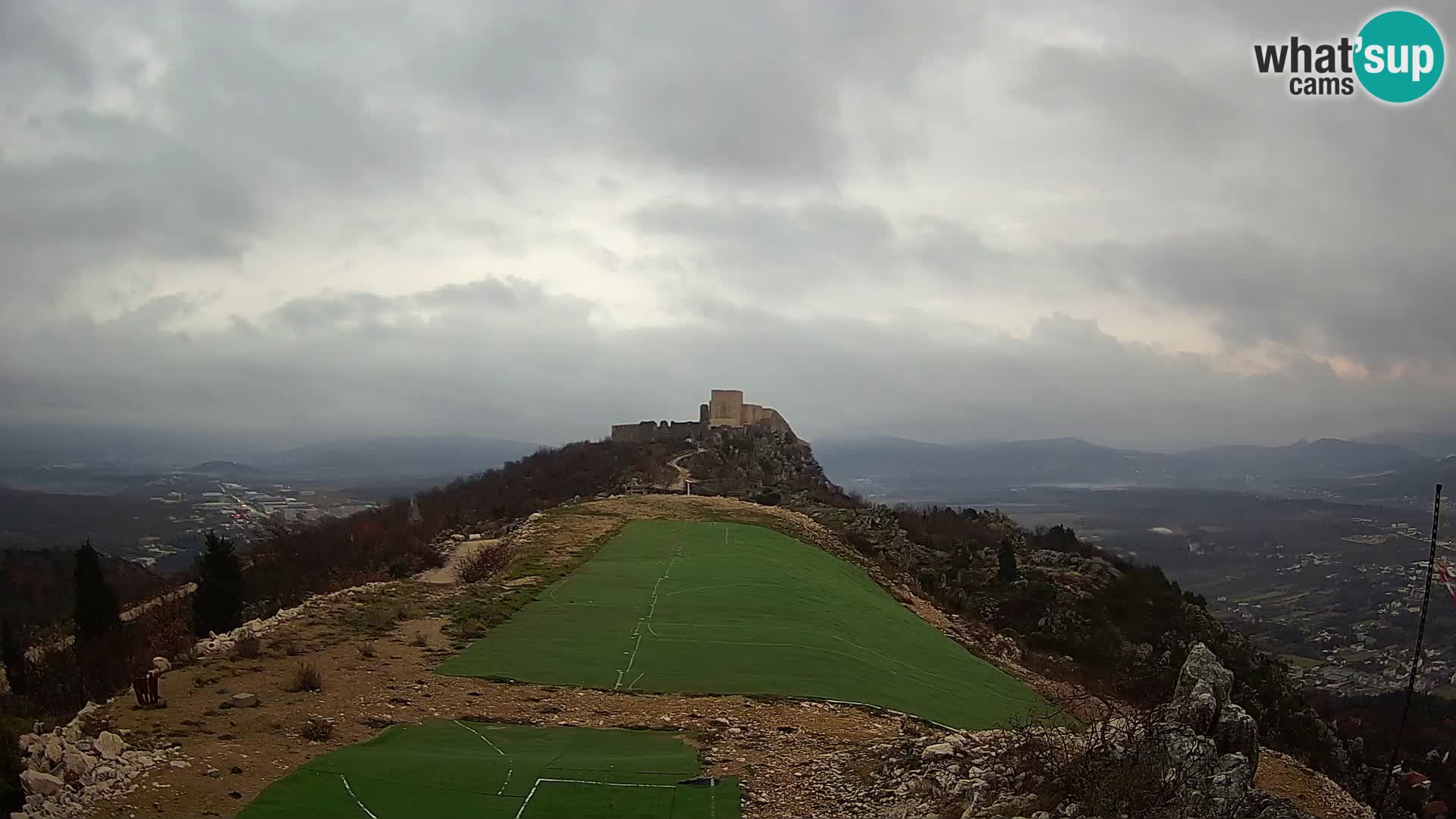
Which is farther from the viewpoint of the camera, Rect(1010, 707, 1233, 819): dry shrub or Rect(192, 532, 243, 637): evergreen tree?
Rect(192, 532, 243, 637): evergreen tree

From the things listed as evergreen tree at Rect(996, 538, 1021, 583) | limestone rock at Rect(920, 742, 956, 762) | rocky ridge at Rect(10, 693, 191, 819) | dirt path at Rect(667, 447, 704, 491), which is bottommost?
evergreen tree at Rect(996, 538, 1021, 583)

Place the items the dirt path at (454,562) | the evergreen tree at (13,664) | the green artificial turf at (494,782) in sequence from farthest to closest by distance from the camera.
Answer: the dirt path at (454,562)
the evergreen tree at (13,664)
the green artificial turf at (494,782)

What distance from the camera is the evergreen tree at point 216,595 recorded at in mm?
22109

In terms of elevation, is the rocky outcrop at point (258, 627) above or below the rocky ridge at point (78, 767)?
below

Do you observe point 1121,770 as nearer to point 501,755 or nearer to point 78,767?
point 501,755

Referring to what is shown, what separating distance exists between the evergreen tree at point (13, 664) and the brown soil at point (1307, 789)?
23.8 metres

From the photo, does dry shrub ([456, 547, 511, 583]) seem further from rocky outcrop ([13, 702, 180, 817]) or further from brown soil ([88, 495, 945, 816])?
rocky outcrop ([13, 702, 180, 817])

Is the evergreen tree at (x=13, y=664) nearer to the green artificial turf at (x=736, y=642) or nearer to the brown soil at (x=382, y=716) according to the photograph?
the brown soil at (x=382, y=716)

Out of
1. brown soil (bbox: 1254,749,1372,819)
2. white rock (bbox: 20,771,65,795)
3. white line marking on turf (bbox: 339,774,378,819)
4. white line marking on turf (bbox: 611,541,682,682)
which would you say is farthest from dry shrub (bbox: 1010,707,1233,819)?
white rock (bbox: 20,771,65,795)

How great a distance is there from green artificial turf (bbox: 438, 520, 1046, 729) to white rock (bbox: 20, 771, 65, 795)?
6194mm

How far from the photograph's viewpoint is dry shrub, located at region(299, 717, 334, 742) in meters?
9.77

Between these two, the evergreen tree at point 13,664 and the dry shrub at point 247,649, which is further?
the evergreen tree at point 13,664

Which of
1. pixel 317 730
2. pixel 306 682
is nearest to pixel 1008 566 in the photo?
pixel 306 682

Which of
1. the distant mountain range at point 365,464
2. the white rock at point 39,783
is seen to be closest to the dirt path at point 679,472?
the white rock at point 39,783
